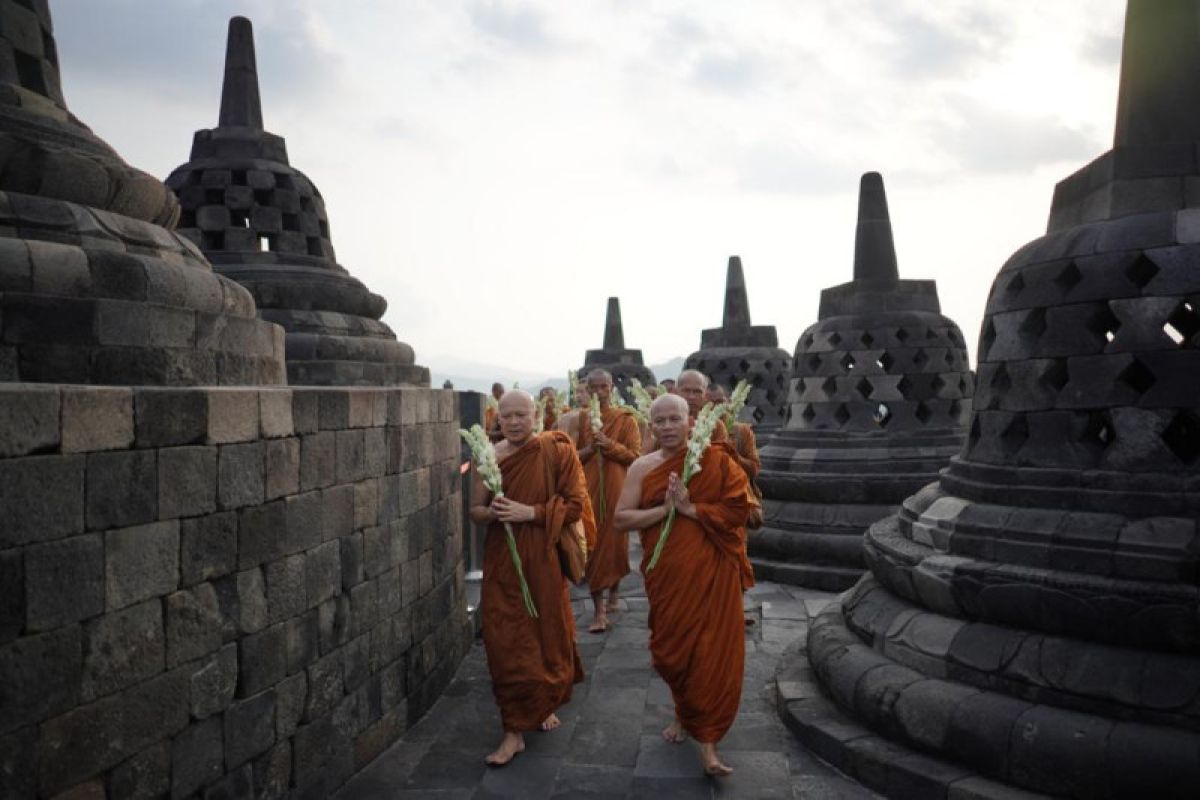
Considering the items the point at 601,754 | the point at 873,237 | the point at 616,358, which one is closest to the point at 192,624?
the point at 601,754

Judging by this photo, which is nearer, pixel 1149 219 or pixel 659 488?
pixel 1149 219

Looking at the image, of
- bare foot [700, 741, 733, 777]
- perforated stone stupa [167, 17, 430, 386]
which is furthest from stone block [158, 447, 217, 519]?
perforated stone stupa [167, 17, 430, 386]

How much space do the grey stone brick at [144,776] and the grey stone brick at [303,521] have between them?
104cm

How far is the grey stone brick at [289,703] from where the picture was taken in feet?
12.8

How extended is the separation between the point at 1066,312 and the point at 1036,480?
3.21 feet

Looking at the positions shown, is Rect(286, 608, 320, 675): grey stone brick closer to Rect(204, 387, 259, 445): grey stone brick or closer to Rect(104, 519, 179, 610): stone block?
Rect(104, 519, 179, 610): stone block

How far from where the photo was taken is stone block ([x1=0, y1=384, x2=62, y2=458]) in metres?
2.62

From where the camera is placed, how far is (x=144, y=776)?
3119mm

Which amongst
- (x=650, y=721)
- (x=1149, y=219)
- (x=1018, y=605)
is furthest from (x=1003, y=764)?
(x=1149, y=219)

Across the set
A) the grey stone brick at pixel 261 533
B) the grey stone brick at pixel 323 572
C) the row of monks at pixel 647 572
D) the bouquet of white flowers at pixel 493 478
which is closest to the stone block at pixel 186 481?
the grey stone brick at pixel 261 533

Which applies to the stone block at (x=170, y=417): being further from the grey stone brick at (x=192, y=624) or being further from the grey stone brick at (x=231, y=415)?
the grey stone brick at (x=192, y=624)

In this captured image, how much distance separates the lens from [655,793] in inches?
167

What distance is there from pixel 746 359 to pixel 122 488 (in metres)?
15.5

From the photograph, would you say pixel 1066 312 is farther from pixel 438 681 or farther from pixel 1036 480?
pixel 438 681
